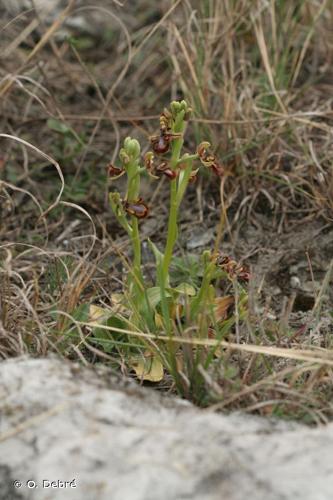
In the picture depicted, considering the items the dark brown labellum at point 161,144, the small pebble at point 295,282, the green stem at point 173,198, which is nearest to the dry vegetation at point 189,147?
the small pebble at point 295,282

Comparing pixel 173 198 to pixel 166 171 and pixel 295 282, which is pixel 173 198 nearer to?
pixel 166 171

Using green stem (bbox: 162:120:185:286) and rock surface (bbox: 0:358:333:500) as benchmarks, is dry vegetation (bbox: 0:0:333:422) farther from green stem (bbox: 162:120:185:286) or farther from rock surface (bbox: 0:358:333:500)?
rock surface (bbox: 0:358:333:500)

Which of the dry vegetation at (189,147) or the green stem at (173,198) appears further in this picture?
the dry vegetation at (189,147)

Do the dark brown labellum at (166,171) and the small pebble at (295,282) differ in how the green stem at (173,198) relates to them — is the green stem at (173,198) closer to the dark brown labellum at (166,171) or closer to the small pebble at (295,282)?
the dark brown labellum at (166,171)

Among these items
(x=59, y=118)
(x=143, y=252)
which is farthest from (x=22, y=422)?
(x=59, y=118)

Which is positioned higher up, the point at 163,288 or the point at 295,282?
the point at 163,288

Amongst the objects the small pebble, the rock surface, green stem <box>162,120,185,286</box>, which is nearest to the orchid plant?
green stem <box>162,120,185,286</box>

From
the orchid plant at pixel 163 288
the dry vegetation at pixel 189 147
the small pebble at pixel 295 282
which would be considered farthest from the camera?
the small pebble at pixel 295 282

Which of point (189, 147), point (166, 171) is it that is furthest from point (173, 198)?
point (189, 147)
